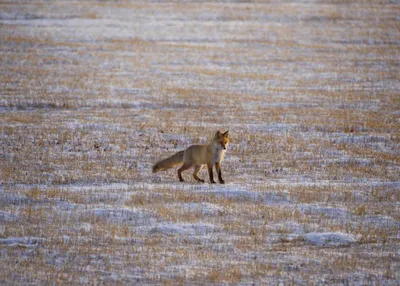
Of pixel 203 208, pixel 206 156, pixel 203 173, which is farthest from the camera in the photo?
pixel 203 173

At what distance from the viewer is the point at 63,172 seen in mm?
14672

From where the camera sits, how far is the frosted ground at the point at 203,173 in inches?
375

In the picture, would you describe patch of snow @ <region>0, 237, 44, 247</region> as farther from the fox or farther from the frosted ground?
the fox

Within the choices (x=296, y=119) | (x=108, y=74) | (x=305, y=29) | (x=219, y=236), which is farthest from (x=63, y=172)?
(x=305, y=29)

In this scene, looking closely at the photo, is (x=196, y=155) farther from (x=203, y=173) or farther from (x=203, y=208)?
(x=203, y=208)

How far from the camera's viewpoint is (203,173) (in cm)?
1534

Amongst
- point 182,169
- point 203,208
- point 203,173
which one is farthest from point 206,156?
point 203,208

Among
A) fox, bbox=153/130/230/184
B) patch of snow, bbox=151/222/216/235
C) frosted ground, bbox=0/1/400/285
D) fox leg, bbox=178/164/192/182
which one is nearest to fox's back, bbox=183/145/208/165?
fox, bbox=153/130/230/184

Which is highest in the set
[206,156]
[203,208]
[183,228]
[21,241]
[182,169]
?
[206,156]

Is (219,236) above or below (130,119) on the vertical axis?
below

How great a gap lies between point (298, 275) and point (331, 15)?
46.7m

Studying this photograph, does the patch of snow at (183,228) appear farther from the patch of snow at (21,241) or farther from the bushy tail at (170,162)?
the bushy tail at (170,162)

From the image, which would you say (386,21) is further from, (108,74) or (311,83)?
(108,74)

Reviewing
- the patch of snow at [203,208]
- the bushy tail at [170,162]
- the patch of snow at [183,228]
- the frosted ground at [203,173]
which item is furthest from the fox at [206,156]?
the patch of snow at [183,228]
